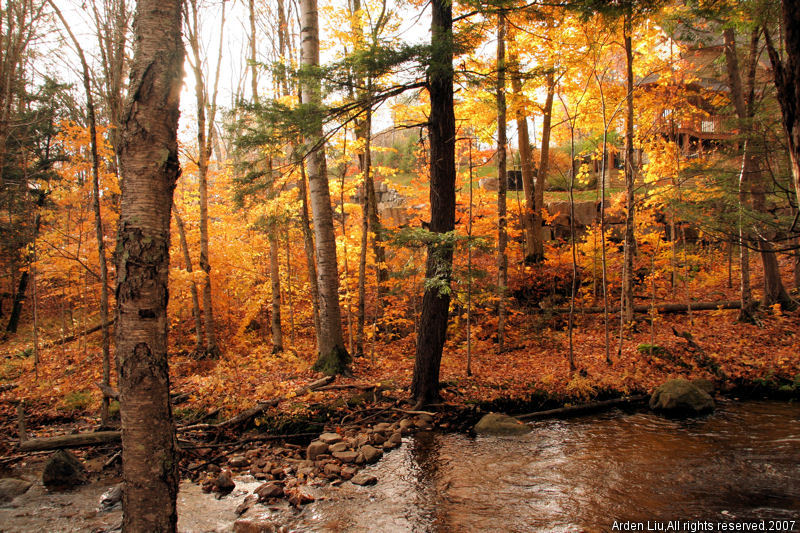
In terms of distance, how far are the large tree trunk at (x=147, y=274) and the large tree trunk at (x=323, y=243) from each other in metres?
5.64

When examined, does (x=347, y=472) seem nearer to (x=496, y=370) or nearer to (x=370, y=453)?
(x=370, y=453)

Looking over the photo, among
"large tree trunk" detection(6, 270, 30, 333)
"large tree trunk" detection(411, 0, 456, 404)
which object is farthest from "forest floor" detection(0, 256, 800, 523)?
"large tree trunk" detection(6, 270, 30, 333)

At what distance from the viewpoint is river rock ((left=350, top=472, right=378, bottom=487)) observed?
509 cm

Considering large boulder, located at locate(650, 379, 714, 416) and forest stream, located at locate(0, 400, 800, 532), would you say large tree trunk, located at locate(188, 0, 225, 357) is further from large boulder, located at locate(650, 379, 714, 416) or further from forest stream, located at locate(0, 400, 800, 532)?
large boulder, located at locate(650, 379, 714, 416)

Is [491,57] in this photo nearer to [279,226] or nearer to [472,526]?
[279,226]

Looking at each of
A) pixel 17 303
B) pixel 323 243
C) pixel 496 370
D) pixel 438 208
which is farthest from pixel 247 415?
pixel 17 303

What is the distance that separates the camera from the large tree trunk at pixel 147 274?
8.61 ft

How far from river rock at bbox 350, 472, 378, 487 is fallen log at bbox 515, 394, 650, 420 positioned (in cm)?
332

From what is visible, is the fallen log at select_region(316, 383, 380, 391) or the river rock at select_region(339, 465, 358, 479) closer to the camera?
the river rock at select_region(339, 465, 358, 479)

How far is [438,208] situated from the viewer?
22.2ft

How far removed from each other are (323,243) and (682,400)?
7726 millimetres

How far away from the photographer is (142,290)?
2.64m

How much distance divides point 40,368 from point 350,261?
32.2ft

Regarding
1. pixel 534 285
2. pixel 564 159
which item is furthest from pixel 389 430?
pixel 564 159
